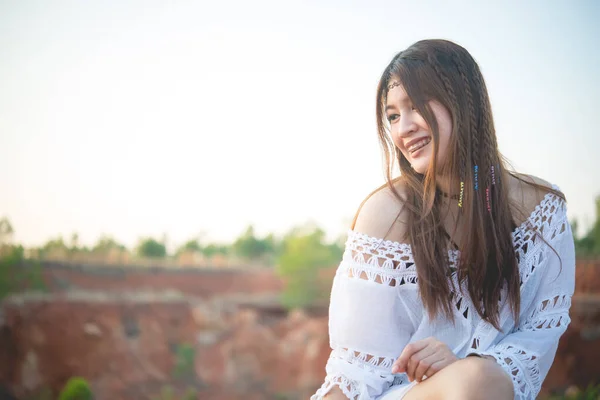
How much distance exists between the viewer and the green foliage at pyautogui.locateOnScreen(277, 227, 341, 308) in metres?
4.10

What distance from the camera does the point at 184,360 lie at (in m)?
4.02

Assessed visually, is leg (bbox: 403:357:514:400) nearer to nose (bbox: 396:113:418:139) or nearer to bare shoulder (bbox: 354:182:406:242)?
bare shoulder (bbox: 354:182:406:242)

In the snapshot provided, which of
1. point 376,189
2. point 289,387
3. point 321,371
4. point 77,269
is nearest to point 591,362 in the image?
point 321,371

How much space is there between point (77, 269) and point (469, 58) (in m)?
3.48

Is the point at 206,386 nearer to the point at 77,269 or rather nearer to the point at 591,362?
the point at 77,269

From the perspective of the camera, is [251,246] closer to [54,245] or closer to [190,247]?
[190,247]

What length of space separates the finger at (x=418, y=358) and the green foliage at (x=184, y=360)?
3.23m

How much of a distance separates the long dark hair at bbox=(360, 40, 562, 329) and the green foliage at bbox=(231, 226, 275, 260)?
276 cm

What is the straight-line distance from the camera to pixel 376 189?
146 centimetres

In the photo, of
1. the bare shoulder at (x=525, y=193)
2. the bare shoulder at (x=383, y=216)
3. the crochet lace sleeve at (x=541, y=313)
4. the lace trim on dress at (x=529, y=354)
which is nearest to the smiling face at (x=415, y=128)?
the bare shoulder at (x=383, y=216)

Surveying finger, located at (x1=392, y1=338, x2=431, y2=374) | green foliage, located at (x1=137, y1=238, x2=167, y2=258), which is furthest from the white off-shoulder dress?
green foliage, located at (x1=137, y1=238, x2=167, y2=258)

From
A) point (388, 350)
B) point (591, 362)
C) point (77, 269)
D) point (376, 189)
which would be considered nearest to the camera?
point (388, 350)

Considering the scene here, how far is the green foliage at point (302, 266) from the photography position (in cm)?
410

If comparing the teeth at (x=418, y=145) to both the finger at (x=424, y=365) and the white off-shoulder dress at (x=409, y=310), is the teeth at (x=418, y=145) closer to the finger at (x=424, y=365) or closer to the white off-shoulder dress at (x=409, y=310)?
the white off-shoulder dress at (x=409, y=310)
